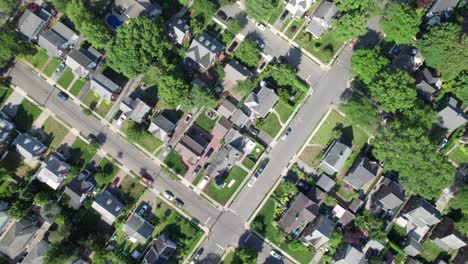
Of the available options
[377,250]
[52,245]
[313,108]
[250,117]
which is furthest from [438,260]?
[52,245]

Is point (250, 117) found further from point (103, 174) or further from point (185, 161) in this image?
point (103, 174)

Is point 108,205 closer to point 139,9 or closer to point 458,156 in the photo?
point 139,9

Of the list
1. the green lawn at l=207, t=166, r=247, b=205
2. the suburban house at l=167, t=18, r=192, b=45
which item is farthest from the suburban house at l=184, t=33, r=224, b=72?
the green lawn at l=207, t=166, r=247, b=205

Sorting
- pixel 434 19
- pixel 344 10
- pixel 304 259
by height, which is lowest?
pixel 304 259

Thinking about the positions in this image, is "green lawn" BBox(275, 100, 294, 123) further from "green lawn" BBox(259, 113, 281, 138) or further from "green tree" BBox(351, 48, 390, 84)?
"green tree" BBox(351, 48, 390, 84)

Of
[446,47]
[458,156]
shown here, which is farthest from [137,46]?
[458,156]

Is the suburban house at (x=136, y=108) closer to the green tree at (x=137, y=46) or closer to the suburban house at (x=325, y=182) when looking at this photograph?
the green tree at (x=137, y=46)
